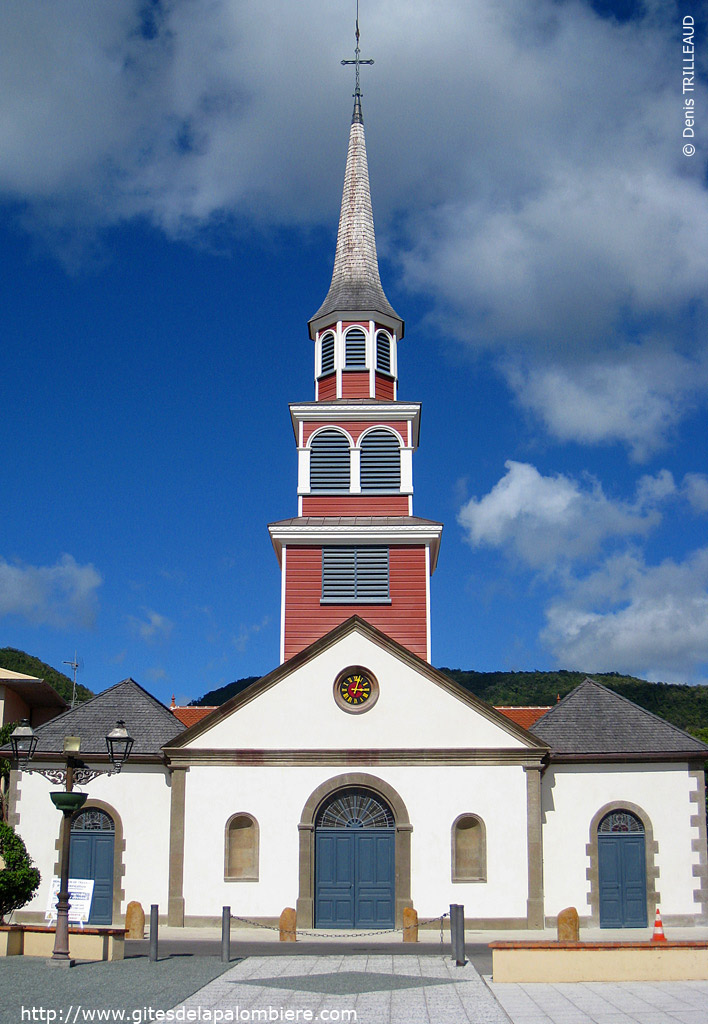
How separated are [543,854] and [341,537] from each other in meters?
10.3

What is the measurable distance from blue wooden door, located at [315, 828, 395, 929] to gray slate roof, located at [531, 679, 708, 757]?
512cm

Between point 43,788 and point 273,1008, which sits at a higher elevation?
point 43,788

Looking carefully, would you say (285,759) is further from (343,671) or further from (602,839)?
(602,839)

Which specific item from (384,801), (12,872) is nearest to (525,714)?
(384,801)

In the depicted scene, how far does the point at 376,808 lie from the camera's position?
2450 cm

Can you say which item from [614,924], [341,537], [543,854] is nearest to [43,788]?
[341,537]

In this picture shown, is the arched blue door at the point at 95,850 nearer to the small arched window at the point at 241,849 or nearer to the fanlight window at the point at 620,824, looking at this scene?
the small arched window at the point at 241,849

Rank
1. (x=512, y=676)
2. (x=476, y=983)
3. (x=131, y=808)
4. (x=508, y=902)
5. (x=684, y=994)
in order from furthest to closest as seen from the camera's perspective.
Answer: (x=512, y=676) → (x=131, y=808) → (x=508, y=902) → (x=476, y=983) → (x=684, y=994)

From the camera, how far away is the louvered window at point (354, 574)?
96.1 ft

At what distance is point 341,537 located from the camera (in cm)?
2953

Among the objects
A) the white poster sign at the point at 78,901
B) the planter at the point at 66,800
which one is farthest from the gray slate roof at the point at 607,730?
the planter at the point at 66,800

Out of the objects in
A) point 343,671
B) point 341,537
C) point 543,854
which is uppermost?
point 341,537

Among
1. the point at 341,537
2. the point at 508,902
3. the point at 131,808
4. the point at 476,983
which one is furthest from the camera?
the point at 341,537

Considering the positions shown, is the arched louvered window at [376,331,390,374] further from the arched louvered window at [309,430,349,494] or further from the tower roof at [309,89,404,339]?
the arched louvered window at [309,430,349,494]
